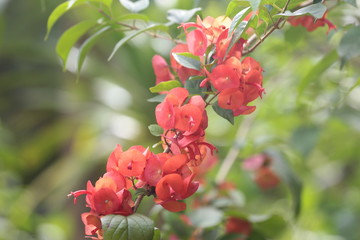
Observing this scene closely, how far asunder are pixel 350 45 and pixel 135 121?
1455 mm

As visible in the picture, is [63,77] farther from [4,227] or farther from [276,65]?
[276,65]

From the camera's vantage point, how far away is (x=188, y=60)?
0.49 m

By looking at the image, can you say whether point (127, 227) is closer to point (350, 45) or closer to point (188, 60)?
point (188, 60)

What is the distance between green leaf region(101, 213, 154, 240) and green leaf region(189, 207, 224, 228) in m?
0.29

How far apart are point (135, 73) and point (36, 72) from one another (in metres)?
0.65

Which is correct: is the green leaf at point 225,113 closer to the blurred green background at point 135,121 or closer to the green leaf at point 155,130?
the green leaf at point 155,130

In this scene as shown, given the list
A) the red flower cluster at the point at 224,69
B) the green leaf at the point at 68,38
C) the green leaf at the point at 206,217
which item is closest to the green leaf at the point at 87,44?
the green leaf at the point at 68,38

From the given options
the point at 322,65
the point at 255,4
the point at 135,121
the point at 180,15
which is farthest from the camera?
the point at 135,121

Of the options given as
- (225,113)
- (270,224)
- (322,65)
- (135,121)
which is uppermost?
(225,113)

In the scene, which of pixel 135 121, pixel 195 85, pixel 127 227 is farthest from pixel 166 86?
pixel 135 121

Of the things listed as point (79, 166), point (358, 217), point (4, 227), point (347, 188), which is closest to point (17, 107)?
point (79, 166)

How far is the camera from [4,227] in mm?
1387

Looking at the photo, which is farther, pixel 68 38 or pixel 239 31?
pixel 68 38

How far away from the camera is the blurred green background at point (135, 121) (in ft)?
3.32
